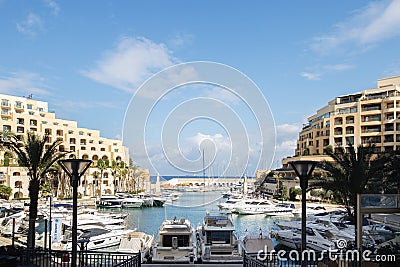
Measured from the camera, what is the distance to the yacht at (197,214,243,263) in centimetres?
2084

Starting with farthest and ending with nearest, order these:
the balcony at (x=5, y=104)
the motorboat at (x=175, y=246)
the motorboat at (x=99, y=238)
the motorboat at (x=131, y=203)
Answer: the balcony at (x=5, y=104) < the motorboat at (x=131, y=203) < the motorboat at (x=99, y=238) < the motorboat at (x=175, y=246)

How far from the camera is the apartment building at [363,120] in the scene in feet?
191

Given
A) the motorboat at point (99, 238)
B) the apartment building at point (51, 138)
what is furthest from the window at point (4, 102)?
the motorboat at point (99, 238)

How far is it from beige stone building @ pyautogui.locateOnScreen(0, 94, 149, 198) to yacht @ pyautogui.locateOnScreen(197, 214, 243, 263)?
45257 millimetres

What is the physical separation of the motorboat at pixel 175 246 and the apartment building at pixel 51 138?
1793 inches

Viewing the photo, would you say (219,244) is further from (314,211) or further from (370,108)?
(370,108)

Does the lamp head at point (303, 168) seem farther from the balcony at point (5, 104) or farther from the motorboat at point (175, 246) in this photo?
the balcony at point (5, 104)

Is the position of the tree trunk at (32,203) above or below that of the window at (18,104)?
below

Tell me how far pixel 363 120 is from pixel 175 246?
47.3 m

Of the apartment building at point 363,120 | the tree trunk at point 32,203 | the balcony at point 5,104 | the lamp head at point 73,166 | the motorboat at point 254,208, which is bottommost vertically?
the motorboat at point 254,208

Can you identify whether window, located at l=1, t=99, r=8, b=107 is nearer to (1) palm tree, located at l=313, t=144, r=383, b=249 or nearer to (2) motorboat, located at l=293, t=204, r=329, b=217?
(2) motorboat, located at l=293, t=204, r=329, b=217

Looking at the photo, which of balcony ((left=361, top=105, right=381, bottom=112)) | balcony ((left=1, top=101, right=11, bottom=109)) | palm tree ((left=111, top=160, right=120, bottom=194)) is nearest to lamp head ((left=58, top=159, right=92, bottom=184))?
balcony ((left=361, top=105, right=381, bottom=112))

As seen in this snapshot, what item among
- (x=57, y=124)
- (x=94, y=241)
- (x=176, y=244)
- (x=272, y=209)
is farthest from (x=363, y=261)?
(x=57, y=124)

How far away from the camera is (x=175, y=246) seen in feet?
72.1
